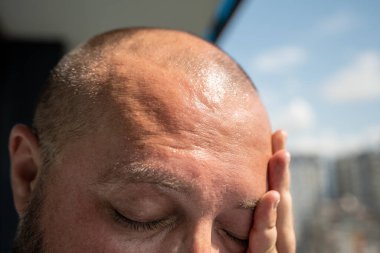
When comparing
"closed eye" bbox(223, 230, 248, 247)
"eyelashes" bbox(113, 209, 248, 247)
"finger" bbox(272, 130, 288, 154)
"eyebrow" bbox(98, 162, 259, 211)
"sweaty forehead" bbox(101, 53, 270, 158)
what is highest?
"sweaty forehead" bbox(101, 53, 270, 158)

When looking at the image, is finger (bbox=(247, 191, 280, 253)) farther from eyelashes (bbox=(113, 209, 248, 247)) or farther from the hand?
eyelashes (bbox=(113, 209, 248, 247))

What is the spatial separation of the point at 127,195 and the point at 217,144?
0.74ft

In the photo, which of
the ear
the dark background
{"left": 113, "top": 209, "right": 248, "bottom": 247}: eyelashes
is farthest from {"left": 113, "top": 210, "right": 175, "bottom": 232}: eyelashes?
the dark background

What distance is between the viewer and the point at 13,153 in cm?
95

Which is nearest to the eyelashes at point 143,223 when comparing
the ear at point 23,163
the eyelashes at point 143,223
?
the eyelashes at point 143,223

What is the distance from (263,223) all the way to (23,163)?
59cm

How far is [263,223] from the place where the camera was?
0.87m

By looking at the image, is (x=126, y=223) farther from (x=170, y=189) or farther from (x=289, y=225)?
(x=289, y=225)

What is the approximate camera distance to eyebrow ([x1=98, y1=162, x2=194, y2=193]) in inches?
29.4

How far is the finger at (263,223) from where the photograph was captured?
87 centimetres

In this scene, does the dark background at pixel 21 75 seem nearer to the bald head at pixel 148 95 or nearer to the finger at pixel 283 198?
the bald head at pixel 148 95

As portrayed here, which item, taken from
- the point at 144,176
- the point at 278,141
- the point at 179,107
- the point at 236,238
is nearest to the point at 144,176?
the point at 144,176

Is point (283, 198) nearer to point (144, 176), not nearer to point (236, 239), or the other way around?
point (236, 239)

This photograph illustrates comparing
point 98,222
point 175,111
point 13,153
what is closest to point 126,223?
point 98,222
